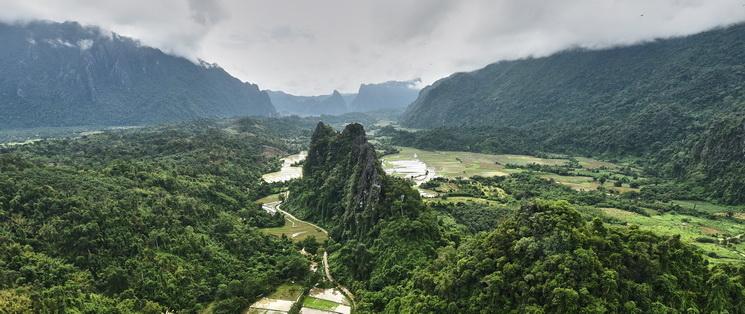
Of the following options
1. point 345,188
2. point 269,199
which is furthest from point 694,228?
point 269,199

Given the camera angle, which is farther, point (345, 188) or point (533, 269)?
point (345, 188)

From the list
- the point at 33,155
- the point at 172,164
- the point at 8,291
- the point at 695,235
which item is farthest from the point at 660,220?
the point at 33,155

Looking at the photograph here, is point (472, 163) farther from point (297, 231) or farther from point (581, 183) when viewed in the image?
point (297, 231)

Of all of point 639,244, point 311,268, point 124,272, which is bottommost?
point 311,268

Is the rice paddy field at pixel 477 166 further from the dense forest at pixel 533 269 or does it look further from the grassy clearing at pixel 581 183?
the dense forest at pixel 533 269

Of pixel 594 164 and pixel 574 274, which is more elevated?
pixel 574 274

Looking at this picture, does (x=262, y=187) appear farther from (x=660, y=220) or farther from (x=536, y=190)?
(x=660, y=220)
